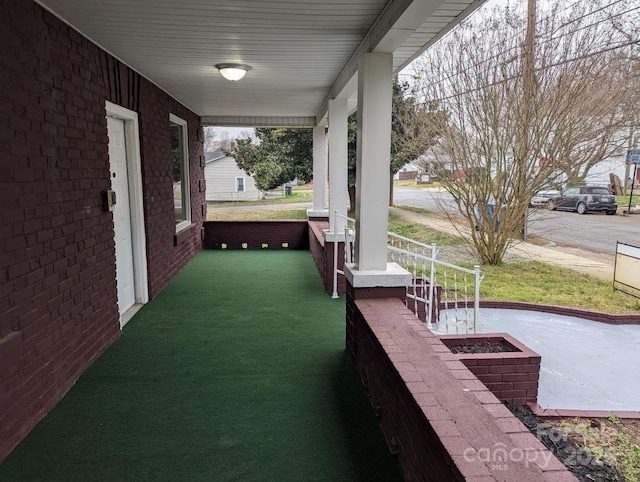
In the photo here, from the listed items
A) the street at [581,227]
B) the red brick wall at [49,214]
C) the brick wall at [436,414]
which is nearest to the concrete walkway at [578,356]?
the brick wall at [436,414]

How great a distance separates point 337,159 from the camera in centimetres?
575

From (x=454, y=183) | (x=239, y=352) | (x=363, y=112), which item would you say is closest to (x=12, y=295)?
(x=239, y=352)

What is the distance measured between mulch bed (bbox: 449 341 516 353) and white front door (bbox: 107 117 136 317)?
306 cm

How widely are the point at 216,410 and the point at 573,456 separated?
2.14 metres

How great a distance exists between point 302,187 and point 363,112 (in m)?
23.6

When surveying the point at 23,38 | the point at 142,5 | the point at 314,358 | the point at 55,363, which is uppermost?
the point at 142,5

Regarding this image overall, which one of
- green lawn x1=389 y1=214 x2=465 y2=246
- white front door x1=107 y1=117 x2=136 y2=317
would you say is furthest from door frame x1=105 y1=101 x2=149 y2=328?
green lawn x1=389 y1=214 x2=465 y2=246

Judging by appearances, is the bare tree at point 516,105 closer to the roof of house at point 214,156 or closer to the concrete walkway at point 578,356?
the concrete walkway at point 578,356

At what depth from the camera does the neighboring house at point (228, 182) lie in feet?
71.6

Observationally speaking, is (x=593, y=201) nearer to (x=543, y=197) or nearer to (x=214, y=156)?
(x=543, y=197)

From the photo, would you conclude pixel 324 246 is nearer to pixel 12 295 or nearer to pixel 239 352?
pixel 239 352

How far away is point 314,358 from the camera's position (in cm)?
356

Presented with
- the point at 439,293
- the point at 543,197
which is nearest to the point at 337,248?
the point at 439,293

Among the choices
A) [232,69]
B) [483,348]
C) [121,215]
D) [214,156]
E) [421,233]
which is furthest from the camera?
[214,156]
